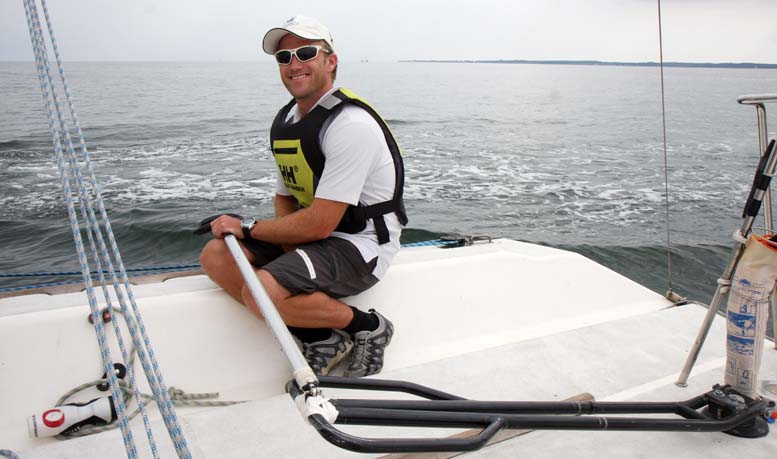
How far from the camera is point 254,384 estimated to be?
2145 millimetres

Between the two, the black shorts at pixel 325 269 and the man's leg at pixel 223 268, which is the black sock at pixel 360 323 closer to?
the black shorts at pixel 325 269

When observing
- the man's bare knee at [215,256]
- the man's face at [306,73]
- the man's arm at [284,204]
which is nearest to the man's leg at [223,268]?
the man's bare knee at [215,256]

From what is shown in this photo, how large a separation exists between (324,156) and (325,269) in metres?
0.44

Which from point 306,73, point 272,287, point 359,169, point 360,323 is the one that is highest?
point 306,73

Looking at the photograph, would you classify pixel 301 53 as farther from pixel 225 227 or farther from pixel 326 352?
pixel 326 352

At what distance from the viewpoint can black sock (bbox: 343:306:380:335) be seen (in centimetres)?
214

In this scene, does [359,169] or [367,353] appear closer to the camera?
[359,169]

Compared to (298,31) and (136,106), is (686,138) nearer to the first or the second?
(298,31)

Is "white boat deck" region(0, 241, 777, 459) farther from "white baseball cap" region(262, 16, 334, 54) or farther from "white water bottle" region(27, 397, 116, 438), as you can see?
"white baseball cap" region(262, 16, 334, 54)

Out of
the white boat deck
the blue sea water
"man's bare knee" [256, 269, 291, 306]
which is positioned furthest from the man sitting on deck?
the blue sea water

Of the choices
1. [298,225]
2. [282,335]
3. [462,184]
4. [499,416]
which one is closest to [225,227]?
[298,225]

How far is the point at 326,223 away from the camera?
2029mm

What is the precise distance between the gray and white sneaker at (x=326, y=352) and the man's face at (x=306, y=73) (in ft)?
3.06

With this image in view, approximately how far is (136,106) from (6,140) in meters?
9.19
